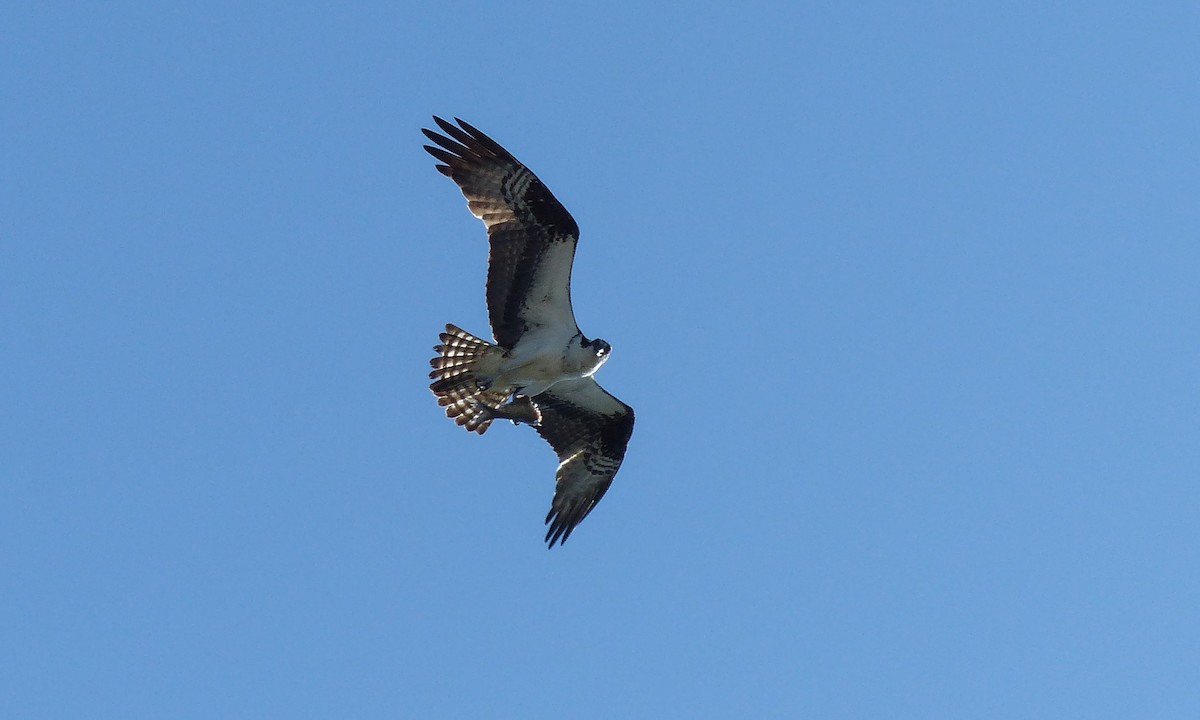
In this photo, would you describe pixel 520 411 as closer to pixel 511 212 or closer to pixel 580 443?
pixel 580 443

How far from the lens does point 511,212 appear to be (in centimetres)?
1555

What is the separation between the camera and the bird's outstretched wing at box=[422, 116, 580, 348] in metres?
15.5

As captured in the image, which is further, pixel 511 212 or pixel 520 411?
pixel 520 411

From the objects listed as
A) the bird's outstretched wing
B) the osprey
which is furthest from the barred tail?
the bird's outstretched wing

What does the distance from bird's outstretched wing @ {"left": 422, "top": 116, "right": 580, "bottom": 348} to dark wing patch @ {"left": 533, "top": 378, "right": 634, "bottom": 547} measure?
1.46m

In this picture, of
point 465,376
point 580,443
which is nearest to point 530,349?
point 465,376

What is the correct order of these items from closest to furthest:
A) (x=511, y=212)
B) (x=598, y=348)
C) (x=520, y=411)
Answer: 1. (x=511, y=212)
2. (x=598, y=348)
3. (x=520, y=411)

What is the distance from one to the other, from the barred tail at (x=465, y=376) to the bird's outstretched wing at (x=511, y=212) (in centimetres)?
68

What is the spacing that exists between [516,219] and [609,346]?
148cm

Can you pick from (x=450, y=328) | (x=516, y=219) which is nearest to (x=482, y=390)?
(x=450, y=328)

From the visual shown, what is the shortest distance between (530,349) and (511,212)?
1.36 metres

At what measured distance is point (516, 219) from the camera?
15578 millimetres

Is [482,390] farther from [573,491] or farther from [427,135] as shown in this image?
[427,135]

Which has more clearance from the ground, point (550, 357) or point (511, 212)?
point (511, 212)
